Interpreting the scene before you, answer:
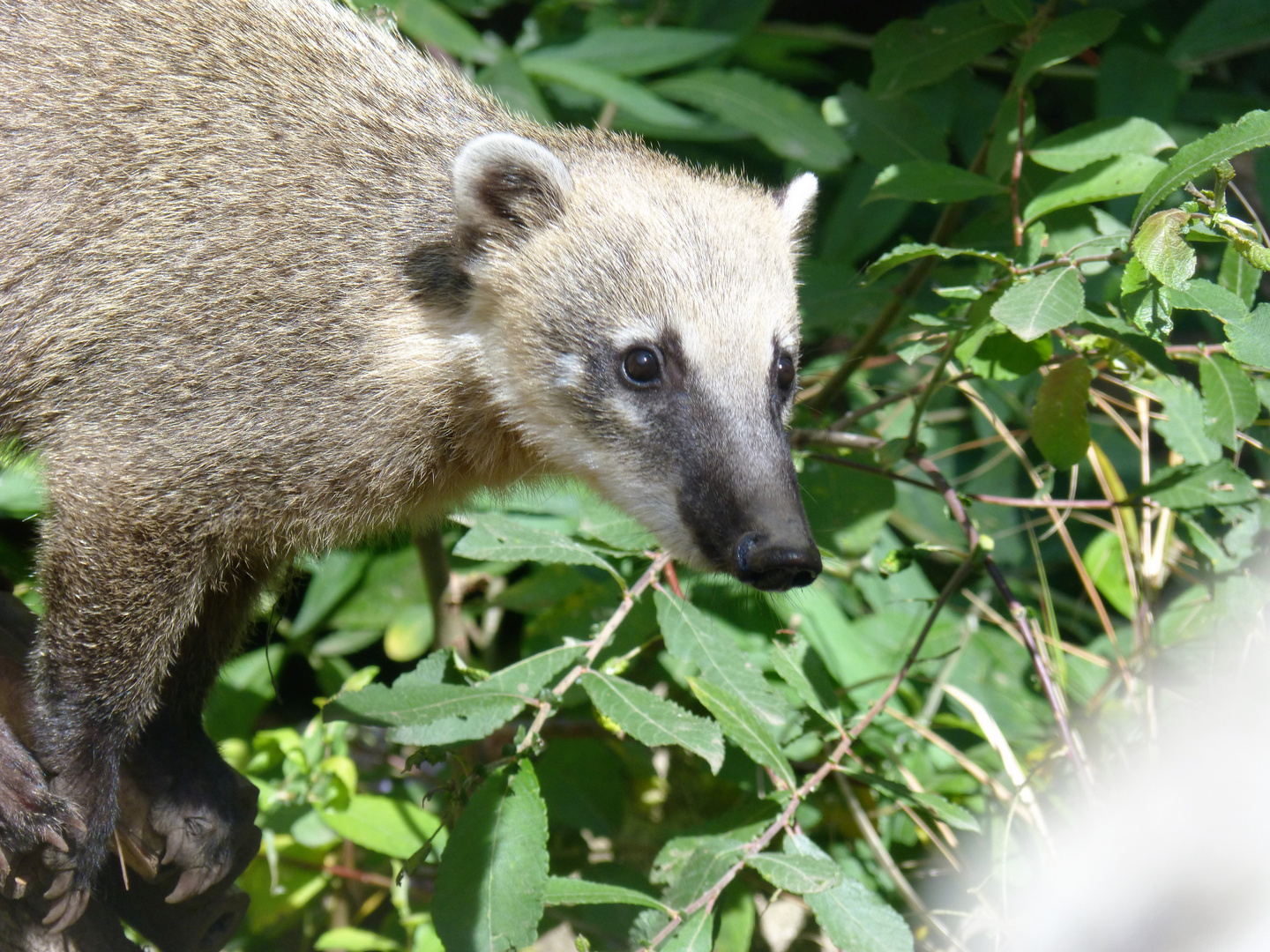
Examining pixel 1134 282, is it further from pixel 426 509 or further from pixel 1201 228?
pixel 426 509

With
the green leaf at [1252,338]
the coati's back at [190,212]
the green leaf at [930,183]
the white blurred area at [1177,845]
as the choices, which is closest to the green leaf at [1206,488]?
Answer: the white blurred area at [1177,845]

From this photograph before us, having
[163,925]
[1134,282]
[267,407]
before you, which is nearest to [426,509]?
[267,407]

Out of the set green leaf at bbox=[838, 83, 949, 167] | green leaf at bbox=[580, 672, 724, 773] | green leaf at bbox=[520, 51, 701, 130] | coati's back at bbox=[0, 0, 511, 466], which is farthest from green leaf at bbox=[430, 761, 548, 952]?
green leaf at bbox=[520, 51, 701, 130]

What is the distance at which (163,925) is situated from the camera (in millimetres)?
2848

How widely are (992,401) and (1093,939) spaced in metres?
2.75

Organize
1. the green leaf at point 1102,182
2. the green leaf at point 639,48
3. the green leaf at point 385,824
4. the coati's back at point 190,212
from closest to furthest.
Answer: the coati's back at point 190,212 < the green leaf at point 1102,182 < the green leaf at point 385,824 < the green leaf at point 639,48

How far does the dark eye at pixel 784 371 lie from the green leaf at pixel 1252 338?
35.5 inches

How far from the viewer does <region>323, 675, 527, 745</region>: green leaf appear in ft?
7.60

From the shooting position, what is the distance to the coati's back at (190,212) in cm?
253

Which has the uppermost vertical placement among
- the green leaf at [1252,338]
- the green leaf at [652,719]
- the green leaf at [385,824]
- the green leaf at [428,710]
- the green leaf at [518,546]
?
the green leaf at [1252,338]

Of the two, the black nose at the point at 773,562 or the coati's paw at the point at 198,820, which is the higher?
the black nose at the point at 773,562

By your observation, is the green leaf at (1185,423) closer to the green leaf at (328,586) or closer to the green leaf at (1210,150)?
the green leaf at (1210,150)

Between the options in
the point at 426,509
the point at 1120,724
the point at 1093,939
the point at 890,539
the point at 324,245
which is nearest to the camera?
the point at 1093,939

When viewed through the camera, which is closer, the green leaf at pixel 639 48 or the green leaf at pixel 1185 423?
the green leaf at pixel 1185 423
